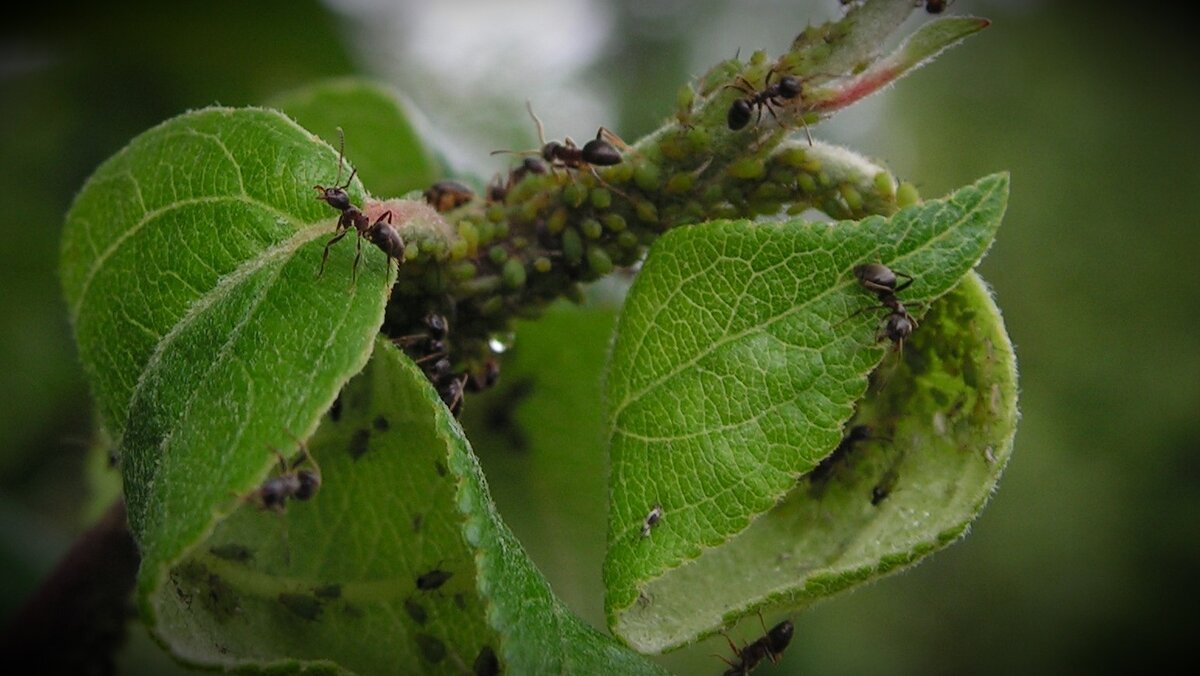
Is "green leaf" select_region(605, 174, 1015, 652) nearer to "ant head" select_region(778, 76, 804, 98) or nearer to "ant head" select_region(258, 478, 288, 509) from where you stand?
"ant head" select_region(778, 76, 804, 98)

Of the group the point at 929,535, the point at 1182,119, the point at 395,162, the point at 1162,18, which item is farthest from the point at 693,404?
the point at 1162,18

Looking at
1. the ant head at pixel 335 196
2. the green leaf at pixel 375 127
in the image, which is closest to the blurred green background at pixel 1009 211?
the green leaf at pixel 375 127

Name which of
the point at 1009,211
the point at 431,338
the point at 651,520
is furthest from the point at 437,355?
the point at 1009,211

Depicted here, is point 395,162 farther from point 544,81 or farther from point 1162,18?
point 1162,18

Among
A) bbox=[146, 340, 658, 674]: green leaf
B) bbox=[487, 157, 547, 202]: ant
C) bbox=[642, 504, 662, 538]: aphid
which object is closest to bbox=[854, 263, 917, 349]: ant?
bbox=[642, 504, 662, 538]: aphid

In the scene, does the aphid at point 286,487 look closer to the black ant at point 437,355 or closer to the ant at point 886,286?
the black ant at point 437,355

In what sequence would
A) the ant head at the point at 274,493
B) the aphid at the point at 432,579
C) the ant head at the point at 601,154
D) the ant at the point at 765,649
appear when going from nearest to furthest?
the ant head at the point at 274,493 → the aphid at the point at 432,579 → the ant head at the point at 601,154 → the ant at the point at 765,649
